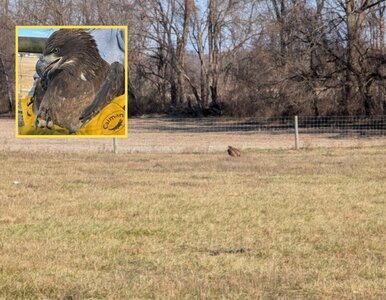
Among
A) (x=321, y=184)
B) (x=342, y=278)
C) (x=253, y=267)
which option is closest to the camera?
(x=342, y=278)

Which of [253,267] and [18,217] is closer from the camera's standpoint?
A: [253,267]

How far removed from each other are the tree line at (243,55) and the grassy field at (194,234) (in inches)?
807

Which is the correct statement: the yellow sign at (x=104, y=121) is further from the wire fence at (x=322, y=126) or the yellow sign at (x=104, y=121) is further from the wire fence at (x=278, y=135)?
the wire fence at (x=322, y=126)

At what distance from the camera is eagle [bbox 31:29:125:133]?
20.8 metres

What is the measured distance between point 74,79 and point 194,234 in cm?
1376

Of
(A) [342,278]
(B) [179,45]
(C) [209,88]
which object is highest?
(B) [179,45]

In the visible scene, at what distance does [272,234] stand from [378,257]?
5.11 ft

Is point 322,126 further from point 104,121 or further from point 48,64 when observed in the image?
point 48,64

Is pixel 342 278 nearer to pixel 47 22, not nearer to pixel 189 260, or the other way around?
pixel 189 260

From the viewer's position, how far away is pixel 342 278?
5.95 meters

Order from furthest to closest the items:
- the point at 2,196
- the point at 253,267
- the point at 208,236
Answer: the point at 2,196
the point at 208,236
the point at 253,267

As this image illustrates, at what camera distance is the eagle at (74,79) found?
68.3ft

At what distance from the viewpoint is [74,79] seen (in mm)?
20859

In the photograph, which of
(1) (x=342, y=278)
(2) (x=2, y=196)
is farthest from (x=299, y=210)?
(2) (x=2, y=196)
